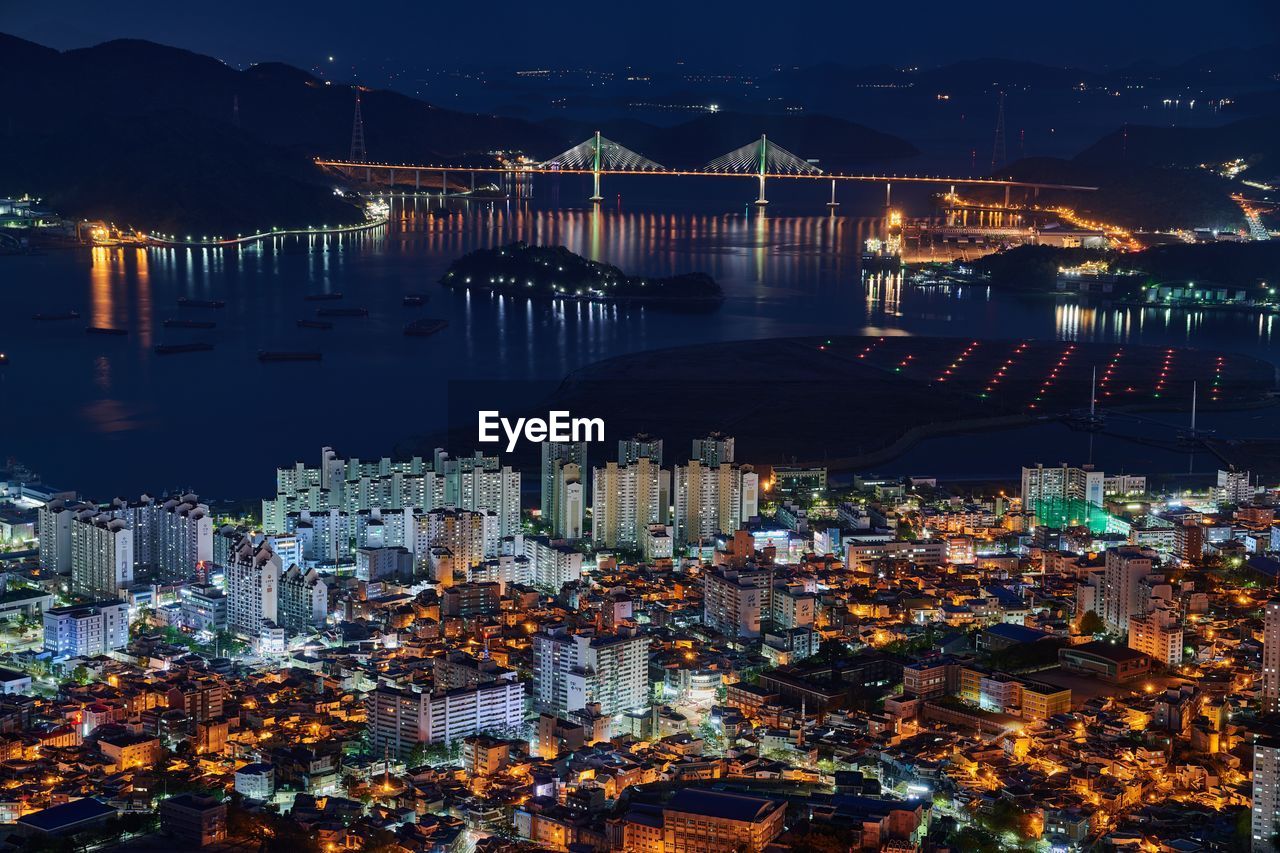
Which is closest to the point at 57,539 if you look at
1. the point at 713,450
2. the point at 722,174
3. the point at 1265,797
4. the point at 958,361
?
the point at 713,450

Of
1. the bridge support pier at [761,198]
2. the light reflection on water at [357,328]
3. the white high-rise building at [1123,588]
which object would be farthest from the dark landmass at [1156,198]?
the white high-rise building at [1123,588]

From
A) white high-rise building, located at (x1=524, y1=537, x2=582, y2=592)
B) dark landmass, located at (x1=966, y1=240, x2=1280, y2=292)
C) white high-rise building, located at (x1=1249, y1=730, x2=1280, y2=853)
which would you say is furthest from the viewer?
dark landmass, located at (x1=966, y1=240, x2=1280, y2=292)

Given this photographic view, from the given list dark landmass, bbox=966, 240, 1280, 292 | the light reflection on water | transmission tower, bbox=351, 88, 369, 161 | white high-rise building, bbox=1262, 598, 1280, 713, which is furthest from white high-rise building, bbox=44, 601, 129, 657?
transmission tower, bbox=351, 88, 369, 161

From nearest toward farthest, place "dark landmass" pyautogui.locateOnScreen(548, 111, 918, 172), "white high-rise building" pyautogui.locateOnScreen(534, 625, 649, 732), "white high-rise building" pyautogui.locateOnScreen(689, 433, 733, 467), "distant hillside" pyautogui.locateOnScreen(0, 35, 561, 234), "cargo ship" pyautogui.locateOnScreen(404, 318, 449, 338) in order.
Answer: "white high-rise building" pyautogui.locateOnScreen(534, 625, 649, 732) → "white high-rise building" pyautogui.locateOnScreen(689, 433, 733, 467) → "cargo ship" pyautogui.locateOnScreen(404, 318, 449, 338) → "distant hillside" pyautogui.locateOnScreen(0, 35, 561, 234) → "dark landmass" pyautogui.locateOnScreen(548, 111, 918, 172)

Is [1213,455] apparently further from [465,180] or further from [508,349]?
[465,180]

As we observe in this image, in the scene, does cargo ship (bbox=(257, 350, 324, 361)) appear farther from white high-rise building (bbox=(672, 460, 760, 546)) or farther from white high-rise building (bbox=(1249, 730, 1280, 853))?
white high-rise building (bbox=(1249, 730, 1280, 853))

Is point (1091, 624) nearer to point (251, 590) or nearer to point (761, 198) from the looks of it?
point (251, 590)

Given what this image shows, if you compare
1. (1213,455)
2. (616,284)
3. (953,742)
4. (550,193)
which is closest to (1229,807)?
(953,742)
